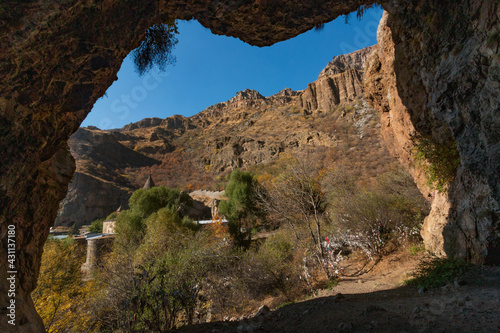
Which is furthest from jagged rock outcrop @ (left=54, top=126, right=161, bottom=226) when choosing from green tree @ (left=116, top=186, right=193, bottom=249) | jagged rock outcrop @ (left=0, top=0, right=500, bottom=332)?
jagged rock outcrop @ (left=0, top=0, right=500, bottom=332)

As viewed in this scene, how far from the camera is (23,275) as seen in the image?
Result: 2650 millimetres

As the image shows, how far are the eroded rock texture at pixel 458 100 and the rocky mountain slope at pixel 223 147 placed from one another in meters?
21.2

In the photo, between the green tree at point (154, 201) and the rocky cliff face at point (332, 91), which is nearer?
the green tree at point (154, 201)

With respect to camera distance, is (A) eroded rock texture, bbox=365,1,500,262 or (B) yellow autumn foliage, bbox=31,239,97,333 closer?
(A) eroded rock texture, bbox=365,1,500,262

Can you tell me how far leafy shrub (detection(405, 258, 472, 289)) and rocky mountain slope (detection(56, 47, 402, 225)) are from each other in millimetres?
22228

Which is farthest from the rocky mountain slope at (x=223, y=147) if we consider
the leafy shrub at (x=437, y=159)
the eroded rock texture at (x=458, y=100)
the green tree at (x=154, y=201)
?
the eroded rock texture at (x=458, y=100)

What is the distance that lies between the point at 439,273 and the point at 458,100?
317cm

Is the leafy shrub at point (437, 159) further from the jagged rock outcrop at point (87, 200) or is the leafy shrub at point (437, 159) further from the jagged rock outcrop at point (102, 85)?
the jagged rock outcrop at point (87, 200)

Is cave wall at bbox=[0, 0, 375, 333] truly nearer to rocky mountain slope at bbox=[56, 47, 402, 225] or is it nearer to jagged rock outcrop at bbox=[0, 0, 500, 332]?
jagged rock outcrop at bbox=[0, 0, 500, 332]

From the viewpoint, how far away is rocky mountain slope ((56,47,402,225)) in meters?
38.8

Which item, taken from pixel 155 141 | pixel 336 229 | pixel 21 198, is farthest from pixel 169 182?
pixel 21 198

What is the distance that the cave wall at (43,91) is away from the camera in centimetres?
254

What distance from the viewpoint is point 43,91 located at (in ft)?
9.61

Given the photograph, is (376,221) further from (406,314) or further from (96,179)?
(96,179)
